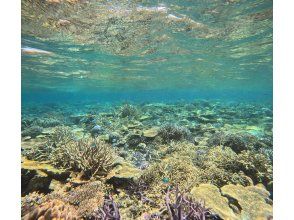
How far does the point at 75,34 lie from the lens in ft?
52.3

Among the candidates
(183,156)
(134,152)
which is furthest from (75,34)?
(183,156)

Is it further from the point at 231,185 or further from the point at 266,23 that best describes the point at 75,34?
the point at 231,185

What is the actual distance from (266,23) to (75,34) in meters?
13.3

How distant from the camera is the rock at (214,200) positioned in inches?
192

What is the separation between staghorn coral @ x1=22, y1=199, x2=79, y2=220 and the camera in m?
4.46

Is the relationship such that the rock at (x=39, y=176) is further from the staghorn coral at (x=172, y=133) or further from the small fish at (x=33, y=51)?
the small fish at (x=33, y=51)

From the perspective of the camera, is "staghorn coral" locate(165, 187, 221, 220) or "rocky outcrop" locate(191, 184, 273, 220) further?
"rocky outcrop" locate(191, 184, 273, 220)

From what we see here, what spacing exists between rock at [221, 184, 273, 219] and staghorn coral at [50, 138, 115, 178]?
350 cm

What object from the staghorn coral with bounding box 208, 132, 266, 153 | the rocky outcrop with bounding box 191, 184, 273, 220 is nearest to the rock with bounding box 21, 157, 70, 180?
the rocky outcrop with bounding box 191, 184, 273, 220

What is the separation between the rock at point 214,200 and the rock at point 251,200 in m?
0.31

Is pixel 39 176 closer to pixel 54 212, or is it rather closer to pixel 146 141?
pixel 54 212

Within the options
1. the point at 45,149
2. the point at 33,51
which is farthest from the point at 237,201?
the point at 33,51

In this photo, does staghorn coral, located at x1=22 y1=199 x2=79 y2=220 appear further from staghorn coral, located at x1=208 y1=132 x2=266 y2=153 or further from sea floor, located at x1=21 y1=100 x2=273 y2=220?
staghorn coral, located at x1=208 y1=132 x2=266 y2=153
